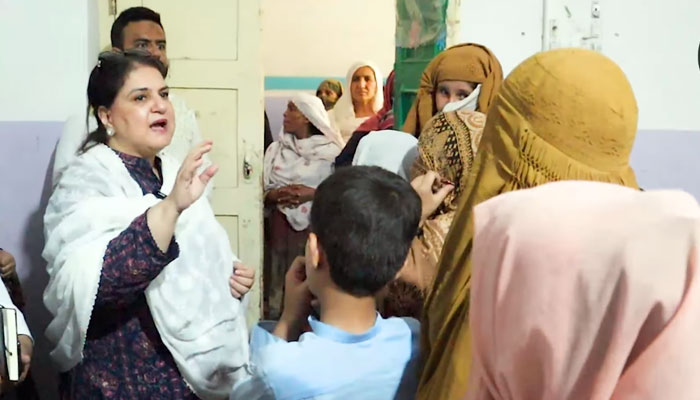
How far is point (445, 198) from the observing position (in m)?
1.57

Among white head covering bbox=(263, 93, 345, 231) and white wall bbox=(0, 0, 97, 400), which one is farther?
white head covering bbox=(263, 93, 345, 231)

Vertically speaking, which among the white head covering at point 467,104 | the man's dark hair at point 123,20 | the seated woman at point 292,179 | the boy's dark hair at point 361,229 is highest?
the man's dark hair at point 123,20

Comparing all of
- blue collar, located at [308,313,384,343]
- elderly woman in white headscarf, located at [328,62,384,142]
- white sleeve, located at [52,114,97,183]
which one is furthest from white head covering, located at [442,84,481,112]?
elderly woman in white headscarf, located at [328,62,384,142]

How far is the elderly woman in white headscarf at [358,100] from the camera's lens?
182 inches

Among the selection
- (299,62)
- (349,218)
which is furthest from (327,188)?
(299,62)

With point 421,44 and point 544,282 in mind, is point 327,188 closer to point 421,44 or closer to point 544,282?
point 544,282

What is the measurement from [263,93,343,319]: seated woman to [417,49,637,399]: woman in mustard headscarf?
253 centimetres

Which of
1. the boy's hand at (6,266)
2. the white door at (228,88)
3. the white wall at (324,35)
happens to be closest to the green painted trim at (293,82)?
the white wall at (324,35)

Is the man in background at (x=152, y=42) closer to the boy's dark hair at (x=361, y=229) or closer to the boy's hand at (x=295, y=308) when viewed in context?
the boy's hand at (x=295, y=308)

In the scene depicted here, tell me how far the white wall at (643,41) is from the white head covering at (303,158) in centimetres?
126

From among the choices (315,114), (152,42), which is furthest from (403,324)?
(315,114)

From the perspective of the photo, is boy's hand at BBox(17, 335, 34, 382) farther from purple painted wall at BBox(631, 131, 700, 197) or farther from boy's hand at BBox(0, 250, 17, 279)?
purple painted wall at BBox(631, 131, 700, 197)

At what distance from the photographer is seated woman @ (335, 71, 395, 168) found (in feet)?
11.0

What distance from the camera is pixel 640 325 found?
0.74 meters
